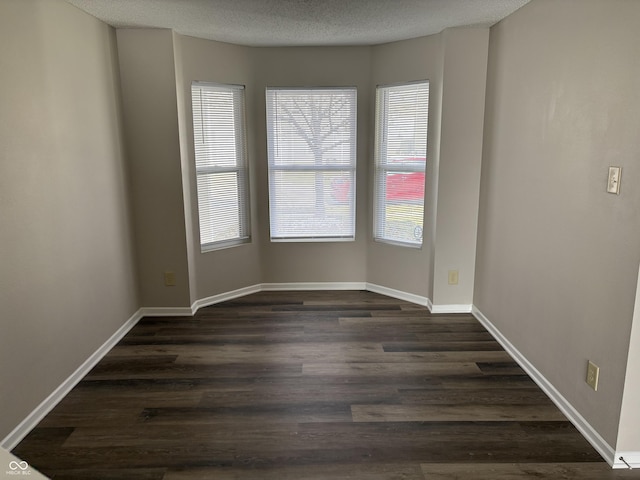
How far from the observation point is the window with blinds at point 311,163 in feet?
14.2

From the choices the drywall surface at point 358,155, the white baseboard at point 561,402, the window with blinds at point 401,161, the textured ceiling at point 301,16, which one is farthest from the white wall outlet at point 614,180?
the drywall surface at point 358,155

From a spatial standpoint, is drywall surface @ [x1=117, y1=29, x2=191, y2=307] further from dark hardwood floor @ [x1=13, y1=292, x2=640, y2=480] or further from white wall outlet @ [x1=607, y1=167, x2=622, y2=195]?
white wall outlet @ [x1=607, y1=167, x2=622, y2=195]

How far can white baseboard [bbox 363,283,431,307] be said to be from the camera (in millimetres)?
4223

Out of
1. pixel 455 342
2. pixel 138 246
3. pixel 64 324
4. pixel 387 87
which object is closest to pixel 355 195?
pixel 387 87

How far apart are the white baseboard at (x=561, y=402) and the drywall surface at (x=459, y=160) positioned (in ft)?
1.70

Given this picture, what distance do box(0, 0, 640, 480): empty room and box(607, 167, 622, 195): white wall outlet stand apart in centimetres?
1

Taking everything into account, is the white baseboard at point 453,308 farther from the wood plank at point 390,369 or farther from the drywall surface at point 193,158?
the drywall surface at point 193,158

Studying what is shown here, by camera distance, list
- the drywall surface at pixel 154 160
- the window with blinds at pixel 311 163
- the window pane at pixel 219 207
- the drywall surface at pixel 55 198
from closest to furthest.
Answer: the drywall surface at pixel 55 198, the drywall surface at pixel 154 160, the window pane at pixel 219 207, the window with blinds at pixel 311 163

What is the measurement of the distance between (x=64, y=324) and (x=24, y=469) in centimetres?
212

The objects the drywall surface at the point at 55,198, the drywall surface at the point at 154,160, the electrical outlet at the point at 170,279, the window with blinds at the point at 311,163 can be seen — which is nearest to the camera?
the drywall surface at the point at 55,198

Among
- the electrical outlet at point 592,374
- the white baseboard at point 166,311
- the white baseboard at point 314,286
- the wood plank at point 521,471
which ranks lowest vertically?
the wood plank at point 521,471

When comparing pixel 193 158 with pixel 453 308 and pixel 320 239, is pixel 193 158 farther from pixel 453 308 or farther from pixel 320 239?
pixel 453 308

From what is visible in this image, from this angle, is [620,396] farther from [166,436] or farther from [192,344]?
[192,344]

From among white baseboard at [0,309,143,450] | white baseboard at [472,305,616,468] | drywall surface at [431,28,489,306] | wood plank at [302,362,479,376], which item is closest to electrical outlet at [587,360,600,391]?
white baseboard at [472,305,616,468]
